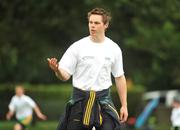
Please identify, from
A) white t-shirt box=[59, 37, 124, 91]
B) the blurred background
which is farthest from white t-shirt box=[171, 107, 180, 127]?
white t-shirt box=[59, 37, 124, 91]

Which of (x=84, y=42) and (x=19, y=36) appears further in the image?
(x=19, y=36)

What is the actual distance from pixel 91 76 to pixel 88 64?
0.51 feet

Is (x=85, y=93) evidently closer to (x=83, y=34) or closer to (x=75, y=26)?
(x=75, y=26)

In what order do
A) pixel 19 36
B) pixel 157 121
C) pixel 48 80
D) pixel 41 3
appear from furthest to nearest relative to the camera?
1. pixel 48 80
2. pixel 157 121
3. pixel 19 36
4. pixel 41 3

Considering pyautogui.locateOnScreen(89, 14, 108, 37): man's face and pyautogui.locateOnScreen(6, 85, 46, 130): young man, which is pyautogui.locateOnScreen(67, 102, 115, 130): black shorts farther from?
pyautogui.locateOnScreen(6, 85, 46, 130): young man

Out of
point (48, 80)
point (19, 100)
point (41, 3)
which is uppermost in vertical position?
point (41, 3)

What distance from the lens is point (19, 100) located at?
68.4ft

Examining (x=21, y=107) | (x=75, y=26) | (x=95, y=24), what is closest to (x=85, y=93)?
(x=95, y=24)

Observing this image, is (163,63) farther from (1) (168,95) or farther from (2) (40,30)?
(2) (40,30)

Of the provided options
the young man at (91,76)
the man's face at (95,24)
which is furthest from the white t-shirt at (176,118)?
the man's face at (95,24)

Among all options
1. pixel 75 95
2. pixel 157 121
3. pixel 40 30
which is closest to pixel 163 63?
pixel 157 121

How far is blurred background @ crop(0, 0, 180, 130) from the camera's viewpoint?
85.8 ft

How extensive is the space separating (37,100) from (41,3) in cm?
1164

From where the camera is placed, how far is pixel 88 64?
9.14 meters
